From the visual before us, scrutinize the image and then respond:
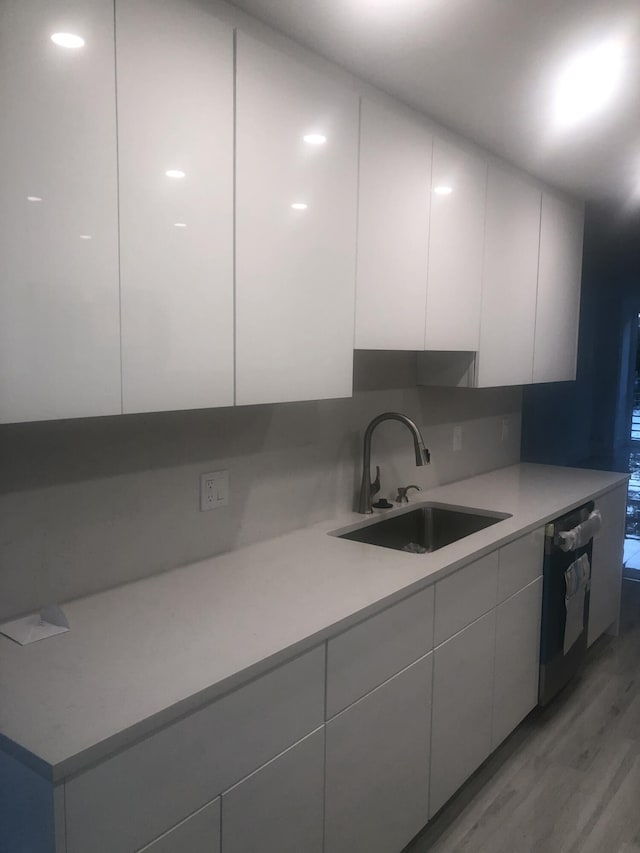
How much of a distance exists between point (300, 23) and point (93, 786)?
1.68 m

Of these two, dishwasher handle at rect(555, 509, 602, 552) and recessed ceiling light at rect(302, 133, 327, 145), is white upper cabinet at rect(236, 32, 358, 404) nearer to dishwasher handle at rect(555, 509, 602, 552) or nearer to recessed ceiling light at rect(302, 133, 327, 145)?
recessed ceiling light at rect(302, 133, 327, 145)

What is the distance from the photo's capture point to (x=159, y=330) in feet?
4.67

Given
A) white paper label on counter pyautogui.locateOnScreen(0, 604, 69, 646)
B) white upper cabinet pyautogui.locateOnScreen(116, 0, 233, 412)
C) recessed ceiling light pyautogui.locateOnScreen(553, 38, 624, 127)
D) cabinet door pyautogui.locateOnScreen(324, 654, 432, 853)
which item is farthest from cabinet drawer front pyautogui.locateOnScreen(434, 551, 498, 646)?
recessed ceiling light pyautogui.locateOnScreen(553, 38, 624, 127)

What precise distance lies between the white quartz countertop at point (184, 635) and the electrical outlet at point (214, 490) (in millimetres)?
161

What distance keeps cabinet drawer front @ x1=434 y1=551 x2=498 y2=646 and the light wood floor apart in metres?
0.66

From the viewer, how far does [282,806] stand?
143 centimetres

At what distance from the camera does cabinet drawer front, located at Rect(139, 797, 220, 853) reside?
46.6 inches

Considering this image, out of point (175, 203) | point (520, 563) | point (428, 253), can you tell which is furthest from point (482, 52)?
point (520, 563)

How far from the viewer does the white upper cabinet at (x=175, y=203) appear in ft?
4.39

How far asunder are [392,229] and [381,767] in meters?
1.55

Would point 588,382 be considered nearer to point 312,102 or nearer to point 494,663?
point 494,663

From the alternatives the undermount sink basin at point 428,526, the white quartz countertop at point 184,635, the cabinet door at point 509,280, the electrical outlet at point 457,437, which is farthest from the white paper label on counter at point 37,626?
the electrical outlet at point 457,437

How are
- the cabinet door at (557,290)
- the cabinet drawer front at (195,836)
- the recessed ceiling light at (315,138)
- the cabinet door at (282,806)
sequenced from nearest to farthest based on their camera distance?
the cabinet drawer front at (195,836)
the cabinet door at (282,806)
the recessed ceiling light at (315,138)
the cabinet door at (557,290)

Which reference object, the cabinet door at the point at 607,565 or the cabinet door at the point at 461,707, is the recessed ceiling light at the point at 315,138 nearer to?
the cabinet door at the point at 461,707
